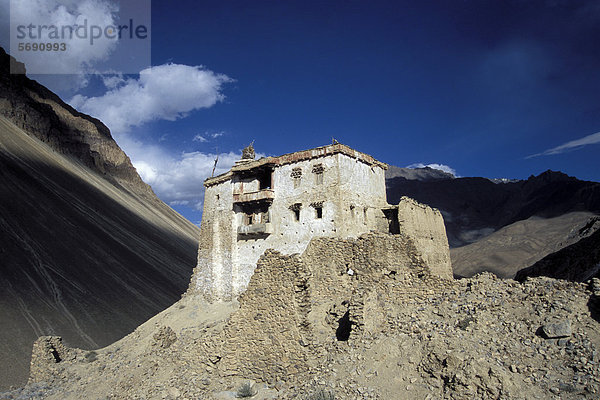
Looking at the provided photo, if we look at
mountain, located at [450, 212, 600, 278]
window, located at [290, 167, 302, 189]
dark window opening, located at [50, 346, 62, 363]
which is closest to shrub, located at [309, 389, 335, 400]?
dark window opening, located at [50, 346, 62, 363]

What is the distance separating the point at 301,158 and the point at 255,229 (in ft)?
16.8

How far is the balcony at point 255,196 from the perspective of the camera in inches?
974

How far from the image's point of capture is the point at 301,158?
24.2 metres

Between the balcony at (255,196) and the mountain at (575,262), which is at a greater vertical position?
the balcony at (255,196)

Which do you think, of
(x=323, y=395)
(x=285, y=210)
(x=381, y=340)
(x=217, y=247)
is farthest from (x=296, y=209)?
(x=323, y=395)

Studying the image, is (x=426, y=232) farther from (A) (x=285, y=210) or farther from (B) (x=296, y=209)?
(A) (x=285, y=210)

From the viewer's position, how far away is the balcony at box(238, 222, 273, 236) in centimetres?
2414

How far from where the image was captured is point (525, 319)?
9.42m

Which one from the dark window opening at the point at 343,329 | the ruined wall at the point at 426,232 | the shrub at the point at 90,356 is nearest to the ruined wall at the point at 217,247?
the shrub at the point at 90,356

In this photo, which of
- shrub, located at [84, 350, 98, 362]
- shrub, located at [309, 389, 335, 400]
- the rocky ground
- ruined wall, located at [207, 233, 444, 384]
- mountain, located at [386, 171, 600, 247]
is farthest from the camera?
mountain, located at [386, 171, 600, 247]

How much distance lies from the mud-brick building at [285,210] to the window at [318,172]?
23 millimetres

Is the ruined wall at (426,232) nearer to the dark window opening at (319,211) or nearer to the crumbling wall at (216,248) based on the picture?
the dark window opening at (319,211)

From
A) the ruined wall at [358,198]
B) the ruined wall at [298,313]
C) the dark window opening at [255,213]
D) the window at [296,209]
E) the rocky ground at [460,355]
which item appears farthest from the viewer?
the dark window opening at [255,213]

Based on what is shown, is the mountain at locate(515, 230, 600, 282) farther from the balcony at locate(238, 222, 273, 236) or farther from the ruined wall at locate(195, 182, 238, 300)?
the ruined wall at locate(195, 182, 238, 300)
